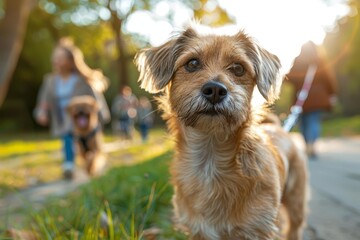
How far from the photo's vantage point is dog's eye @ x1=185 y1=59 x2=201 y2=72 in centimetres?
331

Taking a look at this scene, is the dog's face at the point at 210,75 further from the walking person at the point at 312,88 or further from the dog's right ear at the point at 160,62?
the walking person at the point at 312,88

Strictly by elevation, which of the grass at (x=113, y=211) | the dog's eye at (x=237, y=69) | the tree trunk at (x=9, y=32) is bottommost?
the grass at (x=113, y=211)

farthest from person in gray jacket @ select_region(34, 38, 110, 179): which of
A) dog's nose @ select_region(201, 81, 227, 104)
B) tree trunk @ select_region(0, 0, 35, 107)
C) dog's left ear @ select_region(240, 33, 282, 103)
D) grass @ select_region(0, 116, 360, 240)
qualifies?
dog's nose @ select_region(201, 81, 227, 104)

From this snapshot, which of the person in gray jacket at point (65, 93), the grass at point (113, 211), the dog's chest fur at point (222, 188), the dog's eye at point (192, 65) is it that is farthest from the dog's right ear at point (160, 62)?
the person in gray jacket at point (65, 93)

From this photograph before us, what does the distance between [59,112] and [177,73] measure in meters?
6.82

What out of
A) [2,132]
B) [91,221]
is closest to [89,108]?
[91,221]

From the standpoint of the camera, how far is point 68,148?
9570 millimetres

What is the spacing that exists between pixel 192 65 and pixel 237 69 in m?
0.32

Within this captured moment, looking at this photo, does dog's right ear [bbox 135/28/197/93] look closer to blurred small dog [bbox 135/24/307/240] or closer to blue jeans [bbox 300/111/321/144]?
blurred small dog [bbox 135/24/307/240]

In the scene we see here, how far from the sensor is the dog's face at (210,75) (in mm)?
3014

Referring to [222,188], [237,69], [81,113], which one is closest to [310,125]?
[81,113]

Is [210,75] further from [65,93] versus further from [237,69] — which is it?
[65,93]

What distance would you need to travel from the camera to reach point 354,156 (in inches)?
440

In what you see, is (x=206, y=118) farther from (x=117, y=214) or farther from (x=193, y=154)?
(x=117, y=214)
